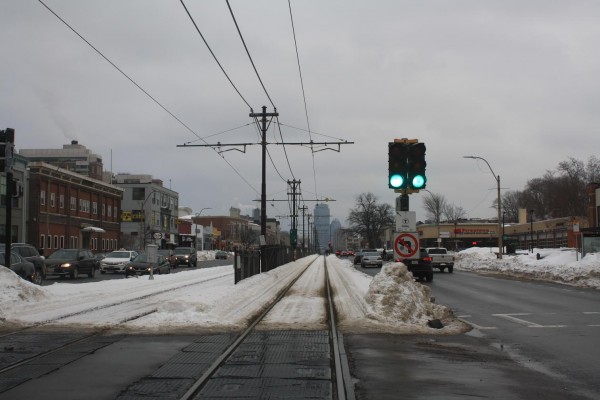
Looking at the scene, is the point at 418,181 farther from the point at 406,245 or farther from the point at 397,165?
the point at 406,245

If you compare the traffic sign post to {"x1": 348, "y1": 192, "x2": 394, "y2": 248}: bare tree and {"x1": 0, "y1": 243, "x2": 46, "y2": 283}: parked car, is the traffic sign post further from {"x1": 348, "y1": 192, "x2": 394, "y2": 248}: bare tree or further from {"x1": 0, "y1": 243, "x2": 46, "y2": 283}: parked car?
{"x1": 348, "y1": 192, "x2": 394, "y2": 248}: bare tree

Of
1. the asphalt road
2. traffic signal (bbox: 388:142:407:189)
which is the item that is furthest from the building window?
traffic signal (bbox: 388:142:407:189)

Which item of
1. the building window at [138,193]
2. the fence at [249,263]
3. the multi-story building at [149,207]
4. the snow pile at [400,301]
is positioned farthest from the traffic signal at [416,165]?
the building window at [138,193]

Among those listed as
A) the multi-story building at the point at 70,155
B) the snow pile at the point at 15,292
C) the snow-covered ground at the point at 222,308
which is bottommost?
the snow-covered ground at the point at 222,308

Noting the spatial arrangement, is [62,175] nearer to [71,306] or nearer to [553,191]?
[71,306]

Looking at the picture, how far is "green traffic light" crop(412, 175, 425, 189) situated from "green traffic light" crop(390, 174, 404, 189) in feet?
0.93

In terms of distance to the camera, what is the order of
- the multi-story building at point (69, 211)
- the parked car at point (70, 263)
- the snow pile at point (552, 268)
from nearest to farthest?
the snow pile at point (552, 268) < the parked car at point (70, 263) < the multi-story building at point (69, 211)

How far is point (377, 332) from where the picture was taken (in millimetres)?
12000

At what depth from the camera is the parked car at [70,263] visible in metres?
31.9

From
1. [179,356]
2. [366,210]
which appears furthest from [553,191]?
[179,356]

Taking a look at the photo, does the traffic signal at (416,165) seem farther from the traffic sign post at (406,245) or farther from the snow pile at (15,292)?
the snow pile at (15,292)

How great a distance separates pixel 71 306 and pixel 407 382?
11.8 metres

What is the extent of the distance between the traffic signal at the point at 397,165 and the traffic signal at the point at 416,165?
12 cm

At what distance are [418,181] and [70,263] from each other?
23.7 m
